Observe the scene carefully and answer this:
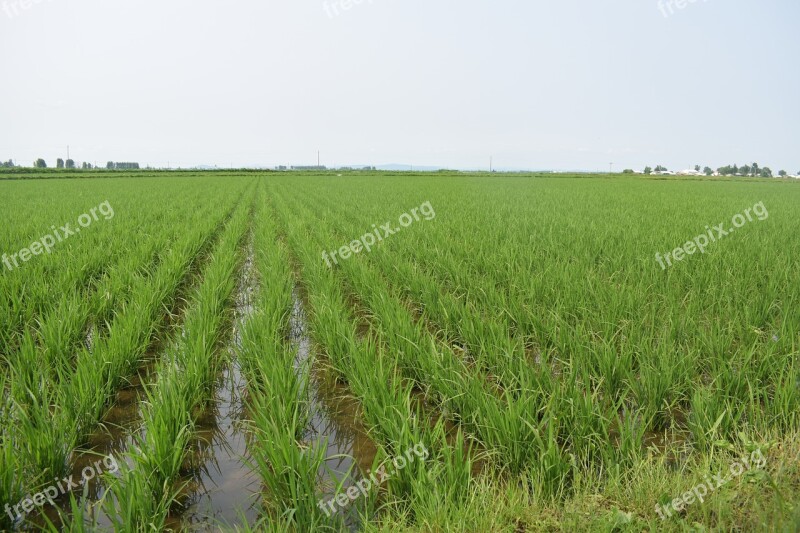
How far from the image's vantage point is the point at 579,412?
1885 millimetres

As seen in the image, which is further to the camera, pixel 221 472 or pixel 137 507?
pixel 221 472

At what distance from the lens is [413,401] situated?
240cm

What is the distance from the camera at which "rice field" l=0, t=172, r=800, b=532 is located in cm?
150

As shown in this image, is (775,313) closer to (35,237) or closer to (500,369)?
(500,369)

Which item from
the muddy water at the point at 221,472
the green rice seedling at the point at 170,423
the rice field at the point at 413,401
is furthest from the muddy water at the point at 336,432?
the green rice seedling at the point at 170,423

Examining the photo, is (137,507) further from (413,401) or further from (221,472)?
(413,401)

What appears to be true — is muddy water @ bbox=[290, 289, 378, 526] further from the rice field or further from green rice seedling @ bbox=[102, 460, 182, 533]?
green rice seedling @ bbox=[102, 460, 182, 533]

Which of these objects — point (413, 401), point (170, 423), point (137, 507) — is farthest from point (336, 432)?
point (137, 507)

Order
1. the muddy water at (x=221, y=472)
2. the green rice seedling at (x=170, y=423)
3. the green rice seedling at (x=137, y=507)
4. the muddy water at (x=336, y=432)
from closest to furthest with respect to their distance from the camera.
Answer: the green rice seedling at (x=137, y=507) < the green rice seedling at (x=170, y=423) < the muddy water at (x=221, y=472) < the muddy water at (x=336, y=432)

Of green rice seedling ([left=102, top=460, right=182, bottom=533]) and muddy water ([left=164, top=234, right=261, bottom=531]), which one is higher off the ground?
green rice seedling ([left=102, top=460, right=182, bottom=533])

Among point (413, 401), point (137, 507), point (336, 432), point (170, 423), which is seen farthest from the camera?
point (413, 401)

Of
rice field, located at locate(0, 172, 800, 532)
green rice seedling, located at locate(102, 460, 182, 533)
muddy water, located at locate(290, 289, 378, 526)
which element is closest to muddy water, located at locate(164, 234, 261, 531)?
rice field, located at locate(0, 172, 800, 532)

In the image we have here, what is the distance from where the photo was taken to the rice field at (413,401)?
4.94 feet

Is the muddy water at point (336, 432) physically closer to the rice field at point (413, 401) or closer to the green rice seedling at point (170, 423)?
the rice field at point (413, 401)
